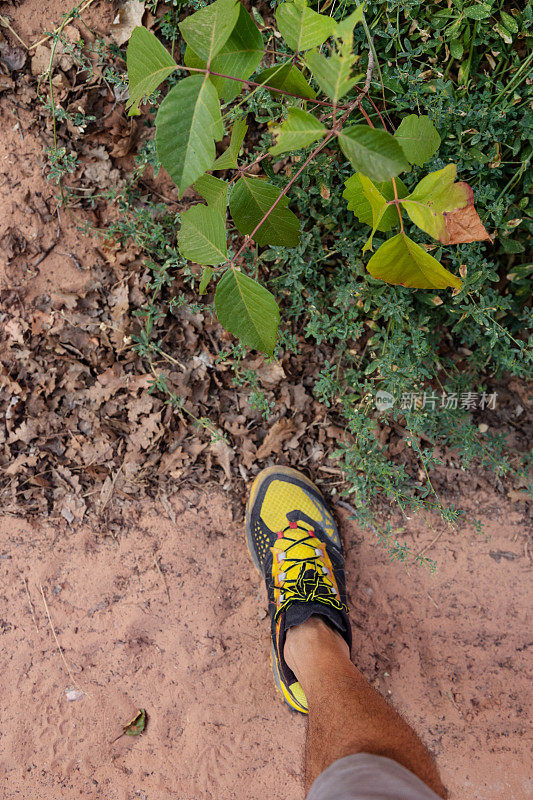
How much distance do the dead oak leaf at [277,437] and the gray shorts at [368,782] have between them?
3.95ft

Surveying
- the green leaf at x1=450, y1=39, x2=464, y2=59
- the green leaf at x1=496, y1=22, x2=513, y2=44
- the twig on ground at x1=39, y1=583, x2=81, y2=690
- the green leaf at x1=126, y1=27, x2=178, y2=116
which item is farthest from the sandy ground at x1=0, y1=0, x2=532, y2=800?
the green leaf at x1=496, y1=22, x2=513, y2=44

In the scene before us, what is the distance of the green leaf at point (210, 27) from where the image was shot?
885 millimetres

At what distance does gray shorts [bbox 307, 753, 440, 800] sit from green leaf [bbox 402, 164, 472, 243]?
1231mm

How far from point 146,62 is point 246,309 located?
0.50 metres

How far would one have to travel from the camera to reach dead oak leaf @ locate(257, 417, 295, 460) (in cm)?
223

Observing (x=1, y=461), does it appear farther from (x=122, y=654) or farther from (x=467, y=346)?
(x=467, y=346)

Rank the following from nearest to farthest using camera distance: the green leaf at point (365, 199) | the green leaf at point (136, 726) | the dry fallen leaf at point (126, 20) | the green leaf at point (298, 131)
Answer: the green leaf at point (298, 131) → the green leaf at point (365, 199) → the dry fallen leaf at point (126, 20) → the green leaf at point (136, 726)

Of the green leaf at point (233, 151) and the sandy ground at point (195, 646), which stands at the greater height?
the green leaf at point (233, 151)

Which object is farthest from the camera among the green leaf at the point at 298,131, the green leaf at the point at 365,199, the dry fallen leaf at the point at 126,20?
the dry fallen leaf at the point at 126,20

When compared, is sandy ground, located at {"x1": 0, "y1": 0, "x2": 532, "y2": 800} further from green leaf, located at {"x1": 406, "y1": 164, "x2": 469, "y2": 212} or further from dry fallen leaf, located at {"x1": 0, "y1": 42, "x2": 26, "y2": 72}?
green leaf, located at {"x1": 406, "y1": 164, "x2": 469, "y2": 212}

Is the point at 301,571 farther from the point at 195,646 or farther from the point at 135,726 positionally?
the point at 135,726

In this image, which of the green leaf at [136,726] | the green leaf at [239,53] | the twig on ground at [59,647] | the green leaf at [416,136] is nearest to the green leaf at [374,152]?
the green leaf at [239,53]

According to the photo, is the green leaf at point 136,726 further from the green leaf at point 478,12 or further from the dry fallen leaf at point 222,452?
the green leaf at point 478,12

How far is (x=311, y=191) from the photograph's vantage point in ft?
6.06
